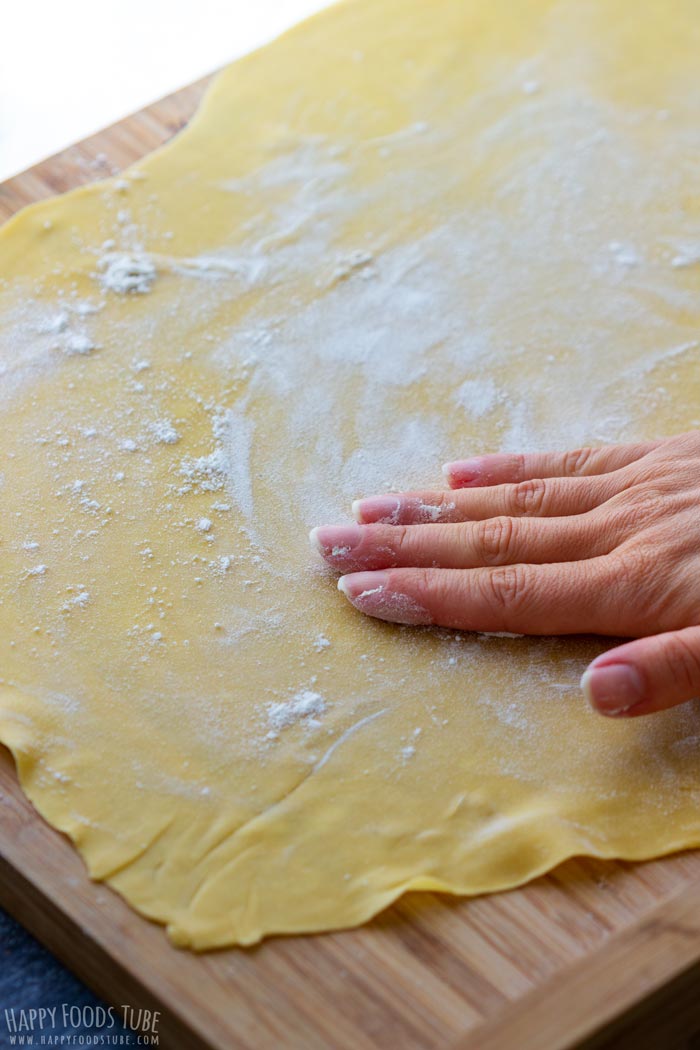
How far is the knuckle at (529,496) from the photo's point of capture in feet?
3.45

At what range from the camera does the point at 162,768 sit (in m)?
0.91

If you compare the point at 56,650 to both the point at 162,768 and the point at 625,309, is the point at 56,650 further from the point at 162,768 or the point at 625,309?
the point at 625,309

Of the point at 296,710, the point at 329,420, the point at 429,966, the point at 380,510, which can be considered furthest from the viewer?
the point at 329,420

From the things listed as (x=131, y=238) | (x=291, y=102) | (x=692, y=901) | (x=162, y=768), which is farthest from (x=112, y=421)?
(x=692, y=901)

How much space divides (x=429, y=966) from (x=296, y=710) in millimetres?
247

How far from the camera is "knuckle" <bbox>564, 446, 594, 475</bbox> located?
1.09 m

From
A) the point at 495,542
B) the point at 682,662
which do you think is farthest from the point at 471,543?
the point at 682,662

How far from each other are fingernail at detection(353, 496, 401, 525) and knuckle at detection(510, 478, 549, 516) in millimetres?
121

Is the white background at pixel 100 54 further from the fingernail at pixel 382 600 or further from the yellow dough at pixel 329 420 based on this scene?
the fingernail at pixel 382 600

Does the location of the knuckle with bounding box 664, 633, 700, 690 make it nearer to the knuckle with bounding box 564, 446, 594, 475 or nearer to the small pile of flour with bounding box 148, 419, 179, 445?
the knuckle with bounding box 564, 446, 594, 475

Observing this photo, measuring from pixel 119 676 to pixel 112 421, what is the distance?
314 millimetres

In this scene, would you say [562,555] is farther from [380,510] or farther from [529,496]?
[380,510]

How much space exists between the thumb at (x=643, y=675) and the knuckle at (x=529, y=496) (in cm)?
21

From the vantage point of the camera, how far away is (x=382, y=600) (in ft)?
3.26
